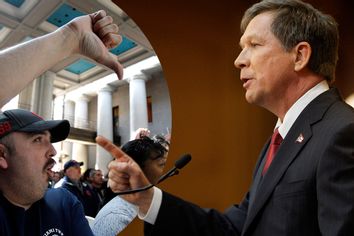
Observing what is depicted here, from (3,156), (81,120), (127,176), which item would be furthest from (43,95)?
(127,176)

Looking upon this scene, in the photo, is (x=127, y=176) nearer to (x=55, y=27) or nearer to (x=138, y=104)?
(x=55, y=27)

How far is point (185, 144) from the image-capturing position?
2377 millimetres

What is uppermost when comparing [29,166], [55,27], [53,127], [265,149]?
[55,27]

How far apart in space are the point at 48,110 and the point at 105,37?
0.78 metres

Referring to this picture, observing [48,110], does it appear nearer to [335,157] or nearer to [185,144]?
[185,144]

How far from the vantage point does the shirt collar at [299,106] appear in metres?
0.90

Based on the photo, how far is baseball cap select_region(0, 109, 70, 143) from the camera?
115cm

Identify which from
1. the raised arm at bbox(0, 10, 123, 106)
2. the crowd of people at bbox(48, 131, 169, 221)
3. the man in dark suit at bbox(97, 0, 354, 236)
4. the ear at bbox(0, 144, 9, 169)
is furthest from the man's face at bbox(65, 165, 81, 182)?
the man in dark suit at bbox(97, 0, 354, 236)

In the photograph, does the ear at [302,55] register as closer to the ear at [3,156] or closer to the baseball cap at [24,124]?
the baseball cap at [24,124]

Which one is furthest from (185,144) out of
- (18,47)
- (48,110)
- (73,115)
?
(18,47)

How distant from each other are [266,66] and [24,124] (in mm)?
903

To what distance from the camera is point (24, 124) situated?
119cm

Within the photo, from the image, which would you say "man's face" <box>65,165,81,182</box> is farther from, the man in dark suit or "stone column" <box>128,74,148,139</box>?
the man in dark suit

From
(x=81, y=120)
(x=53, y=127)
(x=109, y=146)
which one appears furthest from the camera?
(x=81, y=120)
